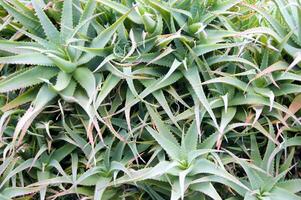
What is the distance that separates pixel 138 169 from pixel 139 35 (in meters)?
0.49

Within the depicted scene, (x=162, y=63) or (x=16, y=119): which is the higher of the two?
(x=162, y=63)

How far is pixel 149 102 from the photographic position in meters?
1.84

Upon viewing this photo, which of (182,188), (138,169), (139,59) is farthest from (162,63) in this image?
(182,188)

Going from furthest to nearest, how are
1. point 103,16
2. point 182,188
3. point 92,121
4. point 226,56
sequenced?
point 103,16 → point 226,56 → point 92,121 → point 182,188

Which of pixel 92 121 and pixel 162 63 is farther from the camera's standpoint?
pixel 162 63

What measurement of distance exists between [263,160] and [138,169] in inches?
16.7

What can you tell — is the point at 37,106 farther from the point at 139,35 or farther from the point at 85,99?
the point at 139,35

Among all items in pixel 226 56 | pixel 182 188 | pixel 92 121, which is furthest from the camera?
pixel 226 56

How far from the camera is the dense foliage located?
1742 mm

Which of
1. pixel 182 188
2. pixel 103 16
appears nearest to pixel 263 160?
pixel 182 188

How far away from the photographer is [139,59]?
1.83 m

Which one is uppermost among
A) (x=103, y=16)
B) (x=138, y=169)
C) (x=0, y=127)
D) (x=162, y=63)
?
(x=103, y=16)

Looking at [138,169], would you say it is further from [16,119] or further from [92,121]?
[16,119]

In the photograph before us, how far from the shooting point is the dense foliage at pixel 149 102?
174 centimetres
